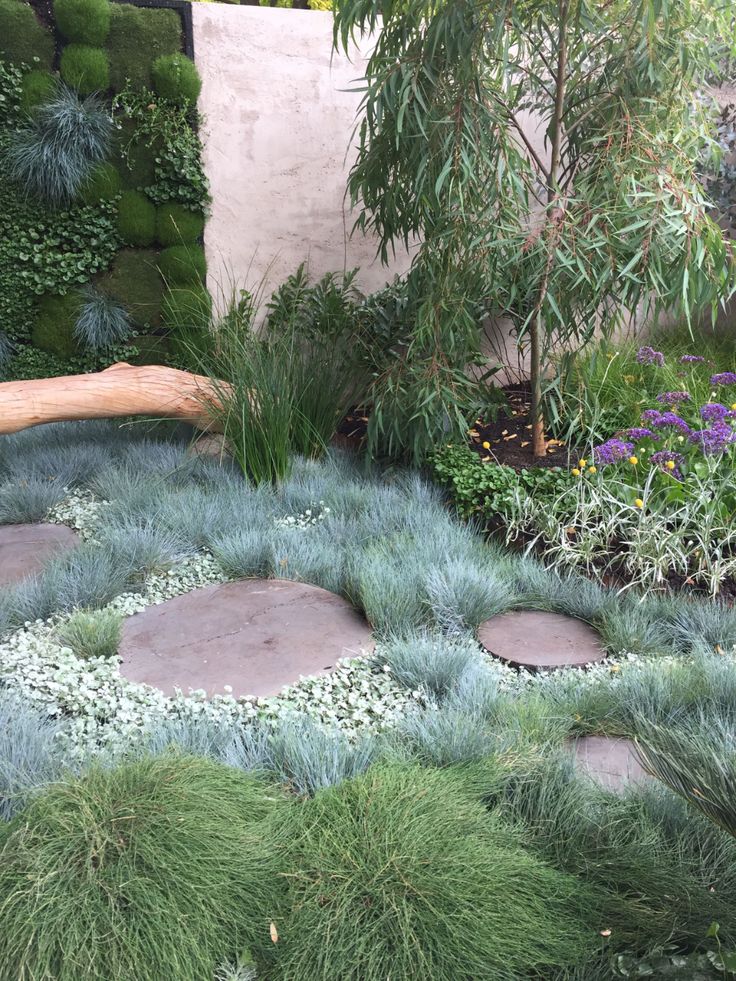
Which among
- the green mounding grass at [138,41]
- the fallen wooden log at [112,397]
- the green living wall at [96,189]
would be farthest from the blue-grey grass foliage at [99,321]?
the green mounding grass at [138,41]

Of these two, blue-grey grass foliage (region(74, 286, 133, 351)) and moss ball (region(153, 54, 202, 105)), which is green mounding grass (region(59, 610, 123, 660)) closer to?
blue-grey grass foliage (region(74, 286, 133, 351))

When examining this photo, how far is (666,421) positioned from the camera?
128 inches

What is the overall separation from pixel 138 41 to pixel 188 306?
1.48m

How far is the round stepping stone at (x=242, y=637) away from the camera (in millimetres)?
2357

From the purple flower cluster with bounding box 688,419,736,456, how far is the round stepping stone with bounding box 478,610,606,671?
93 cm

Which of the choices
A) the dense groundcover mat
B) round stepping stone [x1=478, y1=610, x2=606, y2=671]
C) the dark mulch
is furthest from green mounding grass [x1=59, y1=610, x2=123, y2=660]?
the dark mulch

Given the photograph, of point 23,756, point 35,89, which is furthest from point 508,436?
point 35,89

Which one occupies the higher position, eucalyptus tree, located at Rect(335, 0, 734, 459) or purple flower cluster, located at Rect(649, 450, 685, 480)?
eucalyptus tree, located at Rect(335, 0, 734, 459)

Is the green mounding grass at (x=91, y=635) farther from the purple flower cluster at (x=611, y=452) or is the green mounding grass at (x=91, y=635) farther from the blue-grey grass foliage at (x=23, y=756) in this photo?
the purple flower cluster at (x=611, y=452)

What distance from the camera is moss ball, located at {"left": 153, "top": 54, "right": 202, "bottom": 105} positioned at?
181 inches

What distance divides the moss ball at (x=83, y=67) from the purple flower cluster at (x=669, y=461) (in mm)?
3698

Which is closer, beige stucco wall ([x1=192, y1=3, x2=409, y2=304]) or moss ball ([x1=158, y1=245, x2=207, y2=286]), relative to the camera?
beige stucco wall ([x1=192, y1=3, x2=409, y2=304])

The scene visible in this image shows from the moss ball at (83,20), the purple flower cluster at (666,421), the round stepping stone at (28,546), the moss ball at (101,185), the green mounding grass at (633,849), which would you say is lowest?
the round stepping stone at (28,546)

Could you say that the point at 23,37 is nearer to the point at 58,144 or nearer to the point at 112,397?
the point at 58,144
